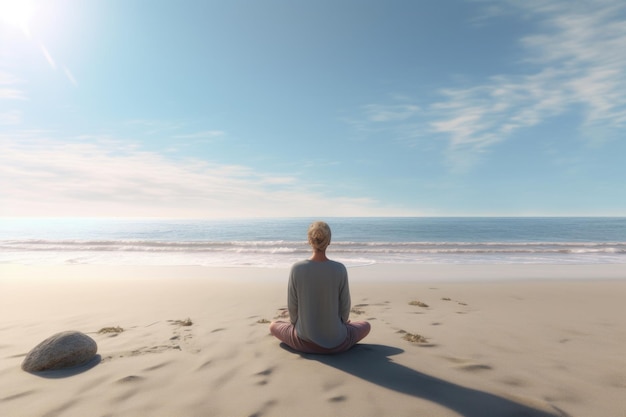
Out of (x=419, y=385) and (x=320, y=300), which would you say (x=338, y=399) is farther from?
(x=320, y=300)

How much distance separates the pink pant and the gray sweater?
0.08 m

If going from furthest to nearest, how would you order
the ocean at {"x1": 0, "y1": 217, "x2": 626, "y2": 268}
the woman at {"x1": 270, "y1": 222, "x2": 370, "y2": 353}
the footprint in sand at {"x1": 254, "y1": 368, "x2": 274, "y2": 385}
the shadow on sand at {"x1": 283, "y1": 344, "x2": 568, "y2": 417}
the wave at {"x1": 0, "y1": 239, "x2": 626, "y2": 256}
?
the wave at {"x1": 0, "y1": 239, "x2": 626, "y2": 256} → the ocean at {"x1": 0, "y1": 217, "x2": 626, "y2": 268} → the woman at {"x1": 270, "y1": 222, "x2": 370, "y2": 353} → the footprint in sand at {"x1": 254, "y1": 368, "x2": 274, "y2": 385} → the shadow on sand at {"x1": 283, "y1": 344, "x2": 568, "y2": 417}

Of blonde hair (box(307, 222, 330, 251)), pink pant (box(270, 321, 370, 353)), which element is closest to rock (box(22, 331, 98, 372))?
pink pant (box(270, 321, 370, 353))

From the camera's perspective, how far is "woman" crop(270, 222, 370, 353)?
452cm

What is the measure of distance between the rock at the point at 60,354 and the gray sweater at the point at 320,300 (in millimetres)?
2801

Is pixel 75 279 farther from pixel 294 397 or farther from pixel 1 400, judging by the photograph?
pixel 294 397

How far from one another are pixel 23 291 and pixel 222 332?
852cm

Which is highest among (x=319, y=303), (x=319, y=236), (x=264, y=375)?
(x=319, y=236)

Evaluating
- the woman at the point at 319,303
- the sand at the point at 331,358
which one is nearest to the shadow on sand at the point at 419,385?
the sand at the point at 331,358

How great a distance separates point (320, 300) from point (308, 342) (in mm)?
722

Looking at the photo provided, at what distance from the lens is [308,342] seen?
4816 mm

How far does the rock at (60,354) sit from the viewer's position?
4.41 meters

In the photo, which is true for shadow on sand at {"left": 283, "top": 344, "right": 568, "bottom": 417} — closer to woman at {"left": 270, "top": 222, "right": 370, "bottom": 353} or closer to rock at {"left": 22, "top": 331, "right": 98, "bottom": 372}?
woman at {"left": 270, "top": 222, "right": 370, "bottom": 353}

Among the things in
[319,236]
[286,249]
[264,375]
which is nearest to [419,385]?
[264,375]
